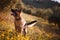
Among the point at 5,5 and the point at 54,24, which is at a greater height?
the point at 5,5

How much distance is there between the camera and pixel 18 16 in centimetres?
484

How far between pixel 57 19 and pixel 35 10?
63 cm

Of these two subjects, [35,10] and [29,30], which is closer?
[29,30]

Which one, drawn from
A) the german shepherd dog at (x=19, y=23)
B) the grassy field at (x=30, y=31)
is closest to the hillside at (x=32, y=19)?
the grassy field at (x=30, y=31)

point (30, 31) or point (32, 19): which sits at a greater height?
point (32, 19)

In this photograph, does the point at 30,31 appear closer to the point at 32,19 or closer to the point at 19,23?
the point at 32,19

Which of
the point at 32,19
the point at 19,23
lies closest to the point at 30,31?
the point at 32,19

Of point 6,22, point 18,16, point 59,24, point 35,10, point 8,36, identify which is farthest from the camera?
point 35,10

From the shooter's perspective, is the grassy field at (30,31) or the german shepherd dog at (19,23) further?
the german shepherd dog at (19,23)

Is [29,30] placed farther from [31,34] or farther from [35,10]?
[35,10]

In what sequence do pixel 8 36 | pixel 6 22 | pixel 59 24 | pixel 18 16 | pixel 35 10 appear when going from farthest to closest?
pixel 35 10, pixel 59 24, pixel 6 22, pixel 18 16, pixel 8 36

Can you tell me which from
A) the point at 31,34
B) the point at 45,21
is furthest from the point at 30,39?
the point at 45,21

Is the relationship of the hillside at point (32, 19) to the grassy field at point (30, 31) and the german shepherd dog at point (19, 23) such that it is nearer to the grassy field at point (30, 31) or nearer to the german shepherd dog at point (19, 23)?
the grassy field at point (30, 31)

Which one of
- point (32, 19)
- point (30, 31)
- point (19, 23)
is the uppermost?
point (19, 23)
